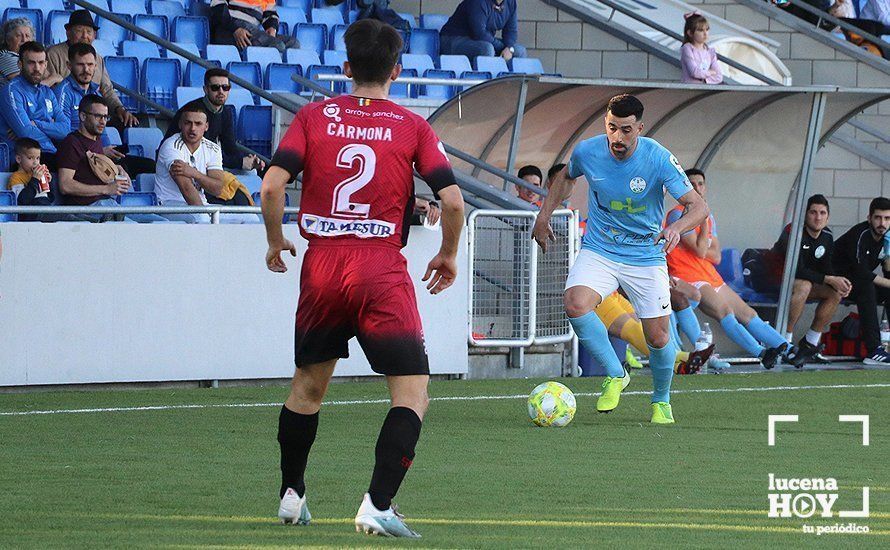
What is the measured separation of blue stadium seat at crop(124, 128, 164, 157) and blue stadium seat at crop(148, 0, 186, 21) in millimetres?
2819

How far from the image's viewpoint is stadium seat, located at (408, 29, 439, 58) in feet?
60.0

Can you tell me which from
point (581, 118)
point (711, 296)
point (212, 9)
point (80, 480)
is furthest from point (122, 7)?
point (80, 480)

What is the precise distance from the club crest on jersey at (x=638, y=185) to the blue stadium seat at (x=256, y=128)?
6732 millimetres

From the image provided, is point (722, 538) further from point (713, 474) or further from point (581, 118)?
point (581, 118)

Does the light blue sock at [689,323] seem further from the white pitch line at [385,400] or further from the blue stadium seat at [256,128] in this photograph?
the blue stadium seat at [256,128]

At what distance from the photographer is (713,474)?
24.0 feet

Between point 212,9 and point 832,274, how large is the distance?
289 inches

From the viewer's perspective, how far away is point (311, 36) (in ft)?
58.7

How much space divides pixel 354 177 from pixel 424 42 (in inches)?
517

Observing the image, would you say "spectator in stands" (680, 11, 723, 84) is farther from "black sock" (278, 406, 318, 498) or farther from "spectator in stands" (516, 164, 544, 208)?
"black sock" (278, 406, 318, 498)

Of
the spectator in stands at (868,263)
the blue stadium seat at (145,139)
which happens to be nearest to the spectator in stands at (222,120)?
the blue stadium seat at (145,139)

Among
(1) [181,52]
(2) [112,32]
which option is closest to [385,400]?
(1) [181,52]

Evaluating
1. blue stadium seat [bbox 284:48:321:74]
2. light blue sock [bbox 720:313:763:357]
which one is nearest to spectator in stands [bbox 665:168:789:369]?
light blue sock [bbox 720:313:763:357]

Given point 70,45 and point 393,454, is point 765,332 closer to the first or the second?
point 70,45
